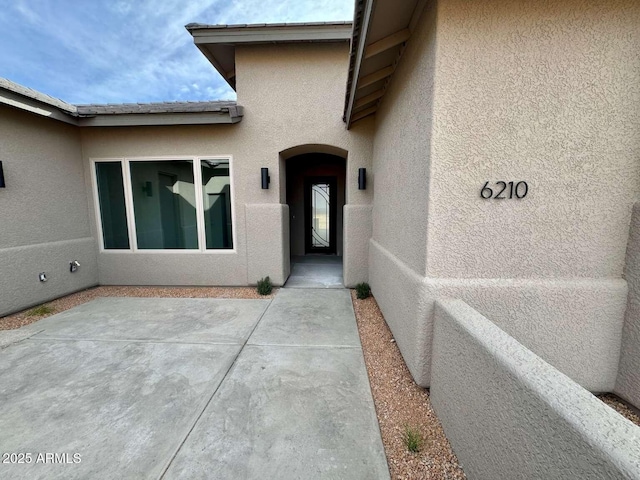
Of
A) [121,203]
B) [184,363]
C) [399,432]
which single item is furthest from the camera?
[121,203]

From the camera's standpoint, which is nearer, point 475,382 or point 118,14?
point 475,382

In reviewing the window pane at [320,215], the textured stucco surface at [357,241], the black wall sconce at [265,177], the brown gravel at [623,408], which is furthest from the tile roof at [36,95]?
the brown gravel at [623,408]

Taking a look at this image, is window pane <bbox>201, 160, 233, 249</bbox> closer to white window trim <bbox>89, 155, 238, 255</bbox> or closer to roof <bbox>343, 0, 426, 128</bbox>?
white window trim <bbox>89, 155, 238, 255</bbox>

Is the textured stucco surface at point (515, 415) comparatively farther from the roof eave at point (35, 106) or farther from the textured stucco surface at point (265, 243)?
the roof eave at point (35, 106)

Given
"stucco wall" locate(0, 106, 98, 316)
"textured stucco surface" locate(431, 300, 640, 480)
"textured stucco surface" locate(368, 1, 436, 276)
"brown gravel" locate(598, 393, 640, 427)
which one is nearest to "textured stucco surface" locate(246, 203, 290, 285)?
"textured stucco surface" locate(368, 1, 436, 276)

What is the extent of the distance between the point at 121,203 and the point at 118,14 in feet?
36.7

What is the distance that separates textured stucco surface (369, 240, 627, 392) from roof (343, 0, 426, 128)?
2671 millimetres

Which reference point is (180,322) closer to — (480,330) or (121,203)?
(121,203)

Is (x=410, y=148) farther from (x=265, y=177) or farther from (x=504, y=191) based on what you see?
(x=265, y=177)

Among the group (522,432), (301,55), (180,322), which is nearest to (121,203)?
(180,322)

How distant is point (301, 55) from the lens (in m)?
5.66

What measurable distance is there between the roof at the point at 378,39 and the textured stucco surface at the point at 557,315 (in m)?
2.67

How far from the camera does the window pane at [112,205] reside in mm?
6125

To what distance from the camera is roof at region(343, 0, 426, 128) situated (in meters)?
2.51
